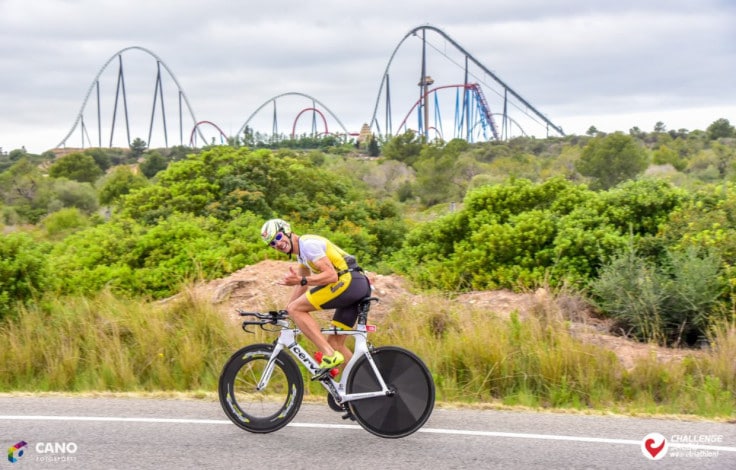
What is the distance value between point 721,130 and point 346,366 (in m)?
95.8

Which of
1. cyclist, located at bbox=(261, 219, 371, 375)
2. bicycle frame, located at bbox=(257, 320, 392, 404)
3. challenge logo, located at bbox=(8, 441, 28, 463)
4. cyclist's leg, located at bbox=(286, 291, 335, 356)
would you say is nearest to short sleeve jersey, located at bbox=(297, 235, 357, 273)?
cyclist, located at bbox=(261, 219, 371, 375)

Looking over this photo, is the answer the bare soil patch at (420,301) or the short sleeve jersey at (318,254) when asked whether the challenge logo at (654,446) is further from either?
the short sleeve jersey at (318,254)

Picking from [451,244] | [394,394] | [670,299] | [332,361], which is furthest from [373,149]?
[394,394]

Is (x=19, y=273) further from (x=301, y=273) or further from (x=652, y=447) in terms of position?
(x=652, y=447)

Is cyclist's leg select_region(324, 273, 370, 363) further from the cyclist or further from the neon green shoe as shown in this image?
the neon green shoe

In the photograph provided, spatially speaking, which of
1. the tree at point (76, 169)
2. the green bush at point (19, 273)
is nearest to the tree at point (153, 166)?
the tree at point (76, 169)

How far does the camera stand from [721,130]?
90.6m

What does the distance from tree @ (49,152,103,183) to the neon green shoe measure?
6843 centimetres

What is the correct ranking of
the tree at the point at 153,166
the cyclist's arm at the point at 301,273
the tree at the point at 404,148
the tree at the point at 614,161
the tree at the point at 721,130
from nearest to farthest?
the cyclist's arm at the point at 301,273
the tree at the point at 614,161
the tree at the point at 153,166
the tree at the point at 404,148
the tree at the point at 721,130

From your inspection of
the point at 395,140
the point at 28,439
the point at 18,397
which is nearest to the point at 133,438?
the point at 28,439

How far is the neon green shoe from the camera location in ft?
21.3

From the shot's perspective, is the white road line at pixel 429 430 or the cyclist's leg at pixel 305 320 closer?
the white road line at pixel 429 430

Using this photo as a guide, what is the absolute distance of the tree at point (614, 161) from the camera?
53.2 metres

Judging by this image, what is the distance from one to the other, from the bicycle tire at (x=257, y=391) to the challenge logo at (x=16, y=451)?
1686mm
